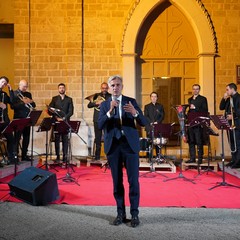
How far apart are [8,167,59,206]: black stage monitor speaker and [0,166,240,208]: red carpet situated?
0.19m

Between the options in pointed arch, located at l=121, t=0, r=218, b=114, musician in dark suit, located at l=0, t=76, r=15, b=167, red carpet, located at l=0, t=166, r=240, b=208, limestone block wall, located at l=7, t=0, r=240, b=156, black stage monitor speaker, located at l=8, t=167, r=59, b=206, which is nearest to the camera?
black stage monitor speaker, located at l=8, t=167, r=59, b=206

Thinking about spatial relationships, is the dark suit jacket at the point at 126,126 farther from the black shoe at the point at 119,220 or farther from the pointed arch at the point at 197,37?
the pointed arch at the point at 197,37

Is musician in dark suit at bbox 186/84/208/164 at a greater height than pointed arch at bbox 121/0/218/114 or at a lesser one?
lesser

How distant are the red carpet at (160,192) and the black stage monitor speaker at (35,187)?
19cm

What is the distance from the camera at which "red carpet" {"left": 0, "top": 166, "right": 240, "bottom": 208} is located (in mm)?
5602

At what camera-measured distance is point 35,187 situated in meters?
5.25

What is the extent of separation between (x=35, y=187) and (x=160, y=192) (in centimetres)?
222

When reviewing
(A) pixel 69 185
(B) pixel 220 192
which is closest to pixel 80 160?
(A) pixel 69 185

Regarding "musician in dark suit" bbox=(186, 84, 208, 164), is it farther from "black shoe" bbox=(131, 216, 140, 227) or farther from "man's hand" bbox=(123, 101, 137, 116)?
"man's hand" bbox=(123, 101, 137, 116)

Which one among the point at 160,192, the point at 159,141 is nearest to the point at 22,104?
the point at 159,141

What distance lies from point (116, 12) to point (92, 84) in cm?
226

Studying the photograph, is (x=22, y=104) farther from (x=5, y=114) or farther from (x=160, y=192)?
(x=160, y=192)

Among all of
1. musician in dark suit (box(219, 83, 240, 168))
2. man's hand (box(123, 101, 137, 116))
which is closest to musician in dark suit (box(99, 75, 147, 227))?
man's hand (box(123, 101, 137, 116))

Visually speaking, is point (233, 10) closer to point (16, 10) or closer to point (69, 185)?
point (16, 10)
